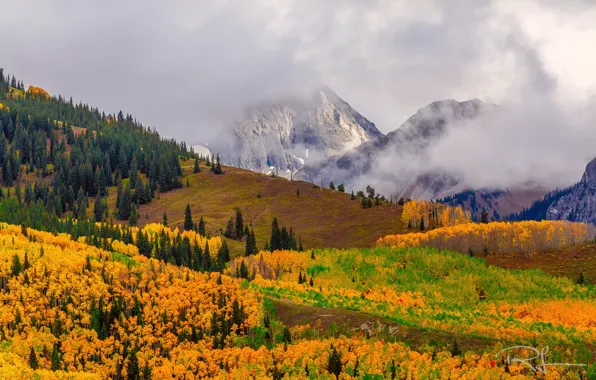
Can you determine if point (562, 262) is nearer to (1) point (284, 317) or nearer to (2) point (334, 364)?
(1) point (284, 317)

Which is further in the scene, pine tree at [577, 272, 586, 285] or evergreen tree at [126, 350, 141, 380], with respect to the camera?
pine tree at [577, 272, 586, 285]

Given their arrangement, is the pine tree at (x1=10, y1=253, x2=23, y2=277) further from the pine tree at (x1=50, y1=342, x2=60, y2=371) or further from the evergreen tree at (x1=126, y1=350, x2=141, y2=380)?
the evergreen tree at (x1=126, y1=350, x2=141, y2=380)

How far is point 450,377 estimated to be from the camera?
57719 mm

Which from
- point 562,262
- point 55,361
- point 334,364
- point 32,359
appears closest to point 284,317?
point 334,364

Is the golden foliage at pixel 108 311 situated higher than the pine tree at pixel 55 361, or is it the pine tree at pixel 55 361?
the golden foliage at pixel 108 311

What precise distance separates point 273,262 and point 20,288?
73.2 m

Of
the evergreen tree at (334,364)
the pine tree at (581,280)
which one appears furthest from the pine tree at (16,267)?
the pine tree at (581,280)

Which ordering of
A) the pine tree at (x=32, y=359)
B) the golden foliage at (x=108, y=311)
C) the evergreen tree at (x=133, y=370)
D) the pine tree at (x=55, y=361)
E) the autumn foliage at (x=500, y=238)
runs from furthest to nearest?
the autumn foliage at (x=500, y=238), the golden foliage at (x=108, y=311), the pine tree at (x=55, y=361), the evergreen tree at (x=133, y=370), the pine tree at (x=32, y=359)

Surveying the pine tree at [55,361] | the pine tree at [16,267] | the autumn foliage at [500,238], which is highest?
the autumn foliage at [500,238]

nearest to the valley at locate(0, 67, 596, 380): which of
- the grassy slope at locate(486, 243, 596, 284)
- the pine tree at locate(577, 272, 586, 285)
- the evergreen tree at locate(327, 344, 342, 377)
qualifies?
the evergreen tree at locate(327, 344, 342, 377)

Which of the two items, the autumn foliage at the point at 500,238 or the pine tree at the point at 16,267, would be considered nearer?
the pine tree at the point at 16,267

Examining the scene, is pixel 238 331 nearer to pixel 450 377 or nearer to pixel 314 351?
pixel 314 351

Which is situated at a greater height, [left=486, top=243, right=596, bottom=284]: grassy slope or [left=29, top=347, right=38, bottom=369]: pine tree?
[left=486, top=243, right=596, bottom=284]: grassy slope

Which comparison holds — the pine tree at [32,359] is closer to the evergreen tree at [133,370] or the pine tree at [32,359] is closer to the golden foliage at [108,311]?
the golden foliage at [108,311]
